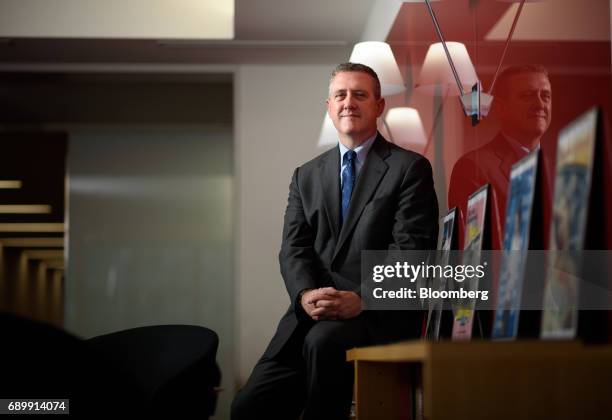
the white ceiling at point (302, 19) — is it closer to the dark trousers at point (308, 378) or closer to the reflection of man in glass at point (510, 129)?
the reflection of man in glass at point (510, 129)

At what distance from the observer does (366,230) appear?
2736 mm

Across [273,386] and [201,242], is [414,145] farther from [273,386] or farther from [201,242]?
[201,242]

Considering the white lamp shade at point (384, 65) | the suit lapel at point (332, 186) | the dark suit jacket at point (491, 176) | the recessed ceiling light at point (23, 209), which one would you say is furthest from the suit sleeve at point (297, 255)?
the recessed ceiling light at point (23, 209)

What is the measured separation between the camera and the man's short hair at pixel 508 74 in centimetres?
232

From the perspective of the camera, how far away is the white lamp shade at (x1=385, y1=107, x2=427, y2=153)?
3.92 meters

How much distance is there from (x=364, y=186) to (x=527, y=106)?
25.5 inches

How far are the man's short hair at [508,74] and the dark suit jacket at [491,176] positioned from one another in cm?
13

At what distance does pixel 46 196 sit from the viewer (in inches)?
250

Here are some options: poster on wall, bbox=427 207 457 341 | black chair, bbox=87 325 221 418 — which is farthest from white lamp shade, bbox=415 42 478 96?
black chair, bbox=87 325 221 418

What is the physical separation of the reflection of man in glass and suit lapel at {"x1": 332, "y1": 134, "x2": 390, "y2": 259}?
0.33 meters

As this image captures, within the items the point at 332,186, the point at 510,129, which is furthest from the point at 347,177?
the point at 510,129

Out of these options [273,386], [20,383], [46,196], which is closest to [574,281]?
[20,383]

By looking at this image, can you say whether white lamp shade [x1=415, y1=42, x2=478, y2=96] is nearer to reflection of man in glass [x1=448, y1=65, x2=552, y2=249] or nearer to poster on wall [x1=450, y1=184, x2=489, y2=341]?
reflection of man in glass [x1=448, y1=65, x2=552, y2=249]

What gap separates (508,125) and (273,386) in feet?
3.52
